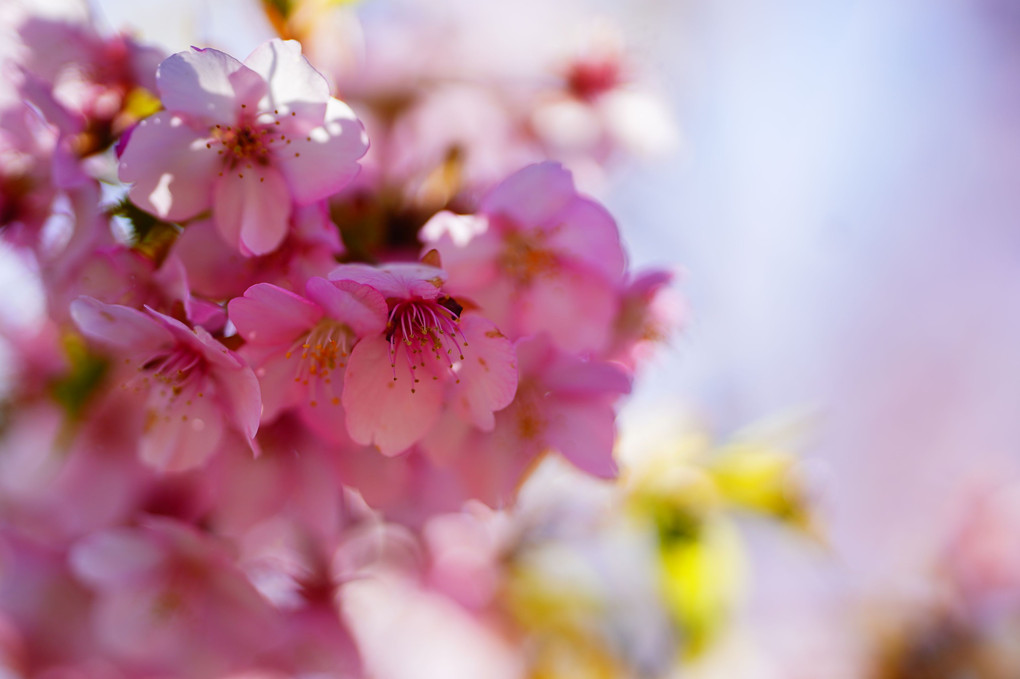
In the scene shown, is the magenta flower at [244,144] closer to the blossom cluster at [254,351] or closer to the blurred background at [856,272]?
the blossom cluster at [254,351]

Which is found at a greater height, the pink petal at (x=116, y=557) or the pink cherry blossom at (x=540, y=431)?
the pink cherry blossom at (x=540, y=431)

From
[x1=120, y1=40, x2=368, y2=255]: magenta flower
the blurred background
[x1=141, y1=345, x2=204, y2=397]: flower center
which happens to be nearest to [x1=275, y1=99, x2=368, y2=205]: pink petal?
[x1=120, y1=40, x2=368, y2=255]: magenta flower

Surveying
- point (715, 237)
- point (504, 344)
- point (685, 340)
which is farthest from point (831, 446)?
point (504, 344)

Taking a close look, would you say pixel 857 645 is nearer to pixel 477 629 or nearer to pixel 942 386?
pixel 477 629

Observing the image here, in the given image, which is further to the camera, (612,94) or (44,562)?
(612,94)

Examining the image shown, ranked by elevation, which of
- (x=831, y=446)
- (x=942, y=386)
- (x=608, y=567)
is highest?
(x=942, y=386)

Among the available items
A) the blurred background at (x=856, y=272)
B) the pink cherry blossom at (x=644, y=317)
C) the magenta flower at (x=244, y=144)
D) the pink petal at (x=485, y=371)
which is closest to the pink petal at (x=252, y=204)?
the magenta flower at (x=244, y=144)

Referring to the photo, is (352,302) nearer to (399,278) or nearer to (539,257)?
(399,278)

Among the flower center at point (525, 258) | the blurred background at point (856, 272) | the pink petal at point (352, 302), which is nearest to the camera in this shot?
the pink petal at point (352, 302)
